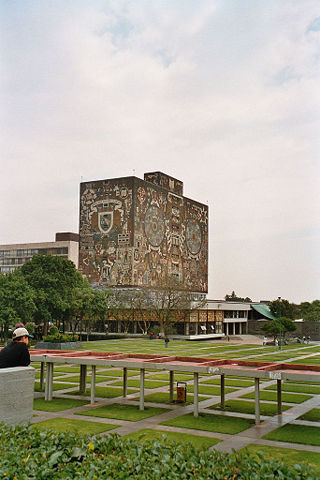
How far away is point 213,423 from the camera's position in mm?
13766

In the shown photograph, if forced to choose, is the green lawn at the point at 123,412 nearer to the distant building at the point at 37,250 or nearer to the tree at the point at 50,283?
the tree at the point at 50,283

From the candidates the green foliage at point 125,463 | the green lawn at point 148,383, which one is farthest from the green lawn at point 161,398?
the green foliage at point 125,463

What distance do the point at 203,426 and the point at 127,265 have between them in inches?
2367

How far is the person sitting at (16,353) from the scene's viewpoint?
11766 millimetres

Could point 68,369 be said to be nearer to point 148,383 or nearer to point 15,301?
point 148,383

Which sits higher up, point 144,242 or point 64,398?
point 144,242

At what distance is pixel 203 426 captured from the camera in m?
13.4

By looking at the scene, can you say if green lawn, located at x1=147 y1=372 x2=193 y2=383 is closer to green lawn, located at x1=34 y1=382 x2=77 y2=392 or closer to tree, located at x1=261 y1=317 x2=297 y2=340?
green lawn, located at x1=34 y1=382 x2=77 y2=392

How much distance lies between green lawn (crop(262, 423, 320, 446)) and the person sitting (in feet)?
21.5

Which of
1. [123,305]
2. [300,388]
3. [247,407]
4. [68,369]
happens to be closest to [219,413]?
[247,407]

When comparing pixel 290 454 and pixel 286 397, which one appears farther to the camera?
pixel 286 397

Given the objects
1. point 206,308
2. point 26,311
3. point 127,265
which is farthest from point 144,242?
point 26,311

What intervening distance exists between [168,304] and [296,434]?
52780mm

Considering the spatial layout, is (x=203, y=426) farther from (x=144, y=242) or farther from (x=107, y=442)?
(x=144, y=242)
